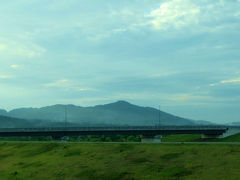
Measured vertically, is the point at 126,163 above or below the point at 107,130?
below

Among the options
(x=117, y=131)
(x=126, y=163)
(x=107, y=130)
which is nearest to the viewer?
(x=126, y=163)

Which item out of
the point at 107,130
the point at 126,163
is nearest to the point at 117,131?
the point at 107,130

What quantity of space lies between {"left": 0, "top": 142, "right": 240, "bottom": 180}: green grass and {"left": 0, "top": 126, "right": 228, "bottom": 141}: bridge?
56.1 metres

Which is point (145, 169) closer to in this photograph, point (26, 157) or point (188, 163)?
point (188, 163)

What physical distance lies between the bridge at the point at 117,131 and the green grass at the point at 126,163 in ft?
184

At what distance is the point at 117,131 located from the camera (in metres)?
110

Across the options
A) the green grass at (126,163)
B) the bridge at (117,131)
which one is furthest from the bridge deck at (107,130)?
the green grass at (126,163)

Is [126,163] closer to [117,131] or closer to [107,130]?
[107,130]

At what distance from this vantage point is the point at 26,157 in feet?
151

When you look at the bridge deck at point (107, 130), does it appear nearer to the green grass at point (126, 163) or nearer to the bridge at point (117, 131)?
the bridge at point (117, 131)

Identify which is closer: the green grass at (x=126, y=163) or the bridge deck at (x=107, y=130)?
the green grass at (x=126, y=163)

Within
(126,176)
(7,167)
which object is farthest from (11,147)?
(126,176)

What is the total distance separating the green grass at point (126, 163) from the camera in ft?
99.0

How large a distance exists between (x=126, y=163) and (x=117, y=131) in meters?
75.2
